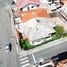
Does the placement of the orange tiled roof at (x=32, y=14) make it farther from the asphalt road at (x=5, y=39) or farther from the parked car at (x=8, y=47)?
the parked car at (x=8, y=47)

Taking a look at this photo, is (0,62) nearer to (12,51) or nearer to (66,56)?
(12,51)

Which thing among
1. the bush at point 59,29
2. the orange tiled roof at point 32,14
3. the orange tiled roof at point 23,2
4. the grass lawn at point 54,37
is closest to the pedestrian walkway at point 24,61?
the grass lawn at point 54,37

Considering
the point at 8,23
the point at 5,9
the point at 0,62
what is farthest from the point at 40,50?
the point at 5,9

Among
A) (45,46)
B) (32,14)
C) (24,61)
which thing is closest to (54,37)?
(45,46)

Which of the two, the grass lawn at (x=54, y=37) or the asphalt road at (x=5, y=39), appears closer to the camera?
the asphalt road at (x=5, y=39)

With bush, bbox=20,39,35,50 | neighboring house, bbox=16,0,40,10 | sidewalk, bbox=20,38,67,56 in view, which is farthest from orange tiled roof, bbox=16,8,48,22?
sidewalk, bbox=20,38,67,56

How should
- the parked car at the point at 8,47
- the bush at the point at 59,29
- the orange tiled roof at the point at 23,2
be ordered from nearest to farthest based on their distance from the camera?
the parked car at the point at 8,47 < the bush at the point at 59,29 < the orange tiled roof at the point at 23,2

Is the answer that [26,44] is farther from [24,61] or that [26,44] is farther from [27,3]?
[27,3]
